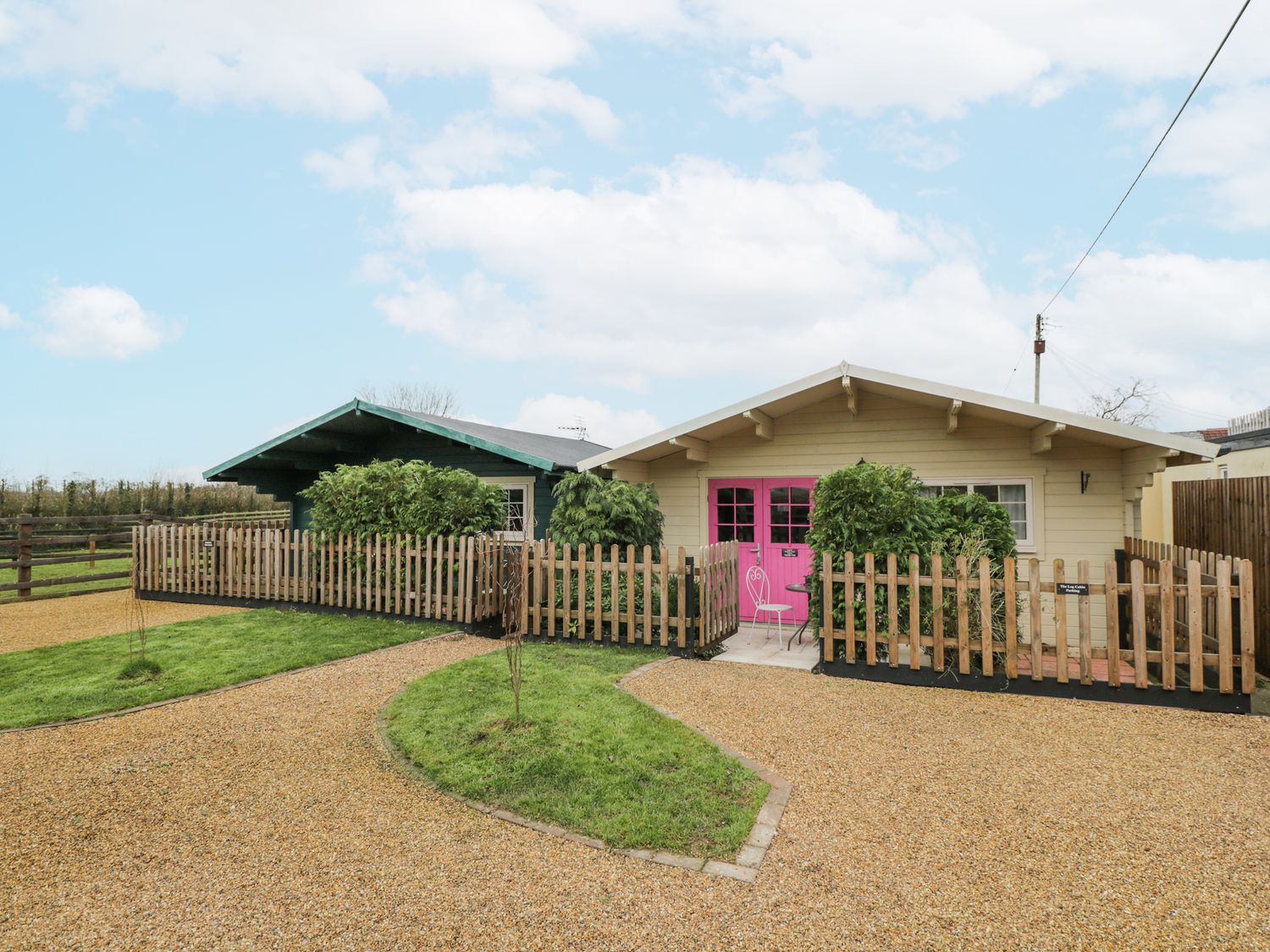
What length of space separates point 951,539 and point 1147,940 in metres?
5.37

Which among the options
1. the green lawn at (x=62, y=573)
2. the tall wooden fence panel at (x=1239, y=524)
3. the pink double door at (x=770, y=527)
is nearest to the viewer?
the tall wooden fence panel at (x=1239, y=524)

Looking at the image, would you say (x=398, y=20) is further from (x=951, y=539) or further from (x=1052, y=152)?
(x=1052, y=152)

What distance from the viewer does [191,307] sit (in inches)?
630

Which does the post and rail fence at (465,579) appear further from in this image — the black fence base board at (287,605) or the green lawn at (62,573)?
the green lawn at (62,573)

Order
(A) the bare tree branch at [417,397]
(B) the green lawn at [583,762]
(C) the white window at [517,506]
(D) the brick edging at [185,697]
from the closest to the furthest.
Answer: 1. (B) the green lawn at [583,762]
2. (D) the brick edging at [185,697]
3. (C) the white window at [517,506]
4. (A) the bare tree branch at [417,397]

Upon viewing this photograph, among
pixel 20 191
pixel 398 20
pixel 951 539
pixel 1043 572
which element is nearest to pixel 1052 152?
pixel 1043 572

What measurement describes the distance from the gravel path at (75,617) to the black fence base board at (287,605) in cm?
17

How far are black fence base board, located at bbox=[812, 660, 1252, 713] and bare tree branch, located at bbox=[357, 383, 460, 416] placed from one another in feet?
119

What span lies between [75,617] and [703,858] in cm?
1206

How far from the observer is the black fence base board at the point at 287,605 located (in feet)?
31.7

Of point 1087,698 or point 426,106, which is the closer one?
point 1087,698

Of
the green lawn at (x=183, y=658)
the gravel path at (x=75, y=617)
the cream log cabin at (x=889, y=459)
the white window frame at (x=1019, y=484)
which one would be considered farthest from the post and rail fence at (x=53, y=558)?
the white window frame at (x=1019, y=484)

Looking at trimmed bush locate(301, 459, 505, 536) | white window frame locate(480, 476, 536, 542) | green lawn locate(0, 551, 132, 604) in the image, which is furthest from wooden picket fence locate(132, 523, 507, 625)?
green lawn locate(0, 551, 132, 604)

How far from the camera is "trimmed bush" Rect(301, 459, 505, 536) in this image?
10.1m
